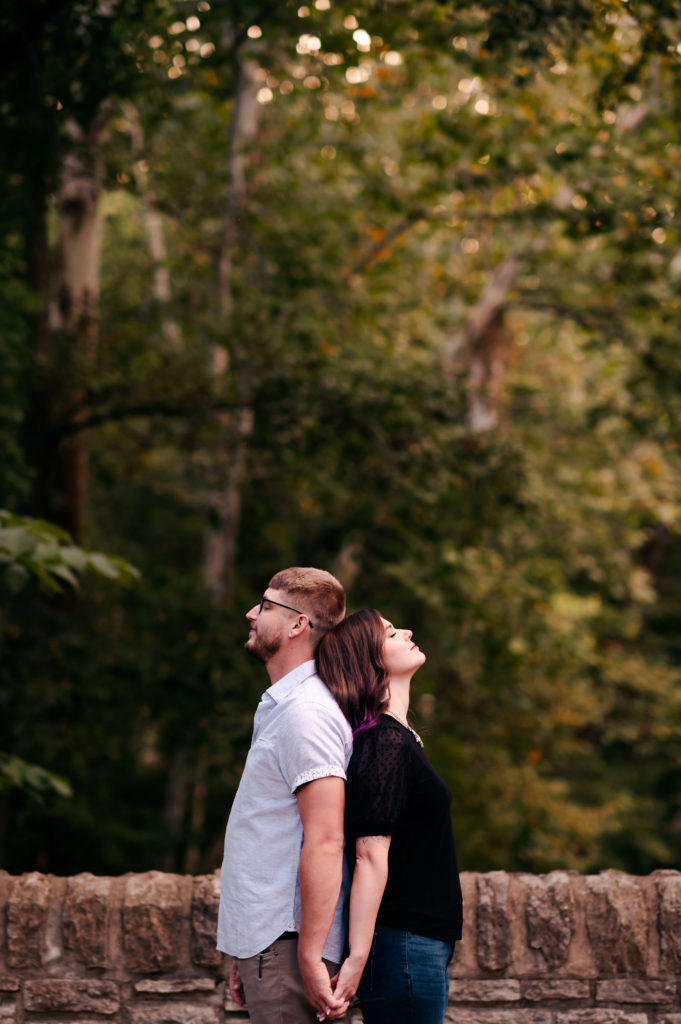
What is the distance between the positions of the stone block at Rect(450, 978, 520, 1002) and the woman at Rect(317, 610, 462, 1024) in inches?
35.7

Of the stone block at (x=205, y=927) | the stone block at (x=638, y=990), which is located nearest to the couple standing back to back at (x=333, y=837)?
the stone block at (x=205, y=927)

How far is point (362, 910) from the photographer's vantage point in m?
2.02

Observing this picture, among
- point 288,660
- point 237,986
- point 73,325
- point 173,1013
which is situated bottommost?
point 173,1013

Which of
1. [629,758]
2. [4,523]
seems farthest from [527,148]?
[629,758]

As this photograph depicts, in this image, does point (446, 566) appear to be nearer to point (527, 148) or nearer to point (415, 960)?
point (527, 148)

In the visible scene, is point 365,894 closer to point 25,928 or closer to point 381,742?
point 381,742

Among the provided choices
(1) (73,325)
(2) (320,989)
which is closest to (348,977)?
(2) (320,989)

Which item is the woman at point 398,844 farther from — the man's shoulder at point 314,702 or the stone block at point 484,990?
the stone block at point 484,990

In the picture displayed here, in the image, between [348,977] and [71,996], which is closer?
[348,977]

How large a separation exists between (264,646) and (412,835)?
0.56m

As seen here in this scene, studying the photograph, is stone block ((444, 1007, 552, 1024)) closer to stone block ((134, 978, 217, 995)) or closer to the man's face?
stone block ((134, 978, 217, 995))

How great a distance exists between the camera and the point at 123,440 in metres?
9.67

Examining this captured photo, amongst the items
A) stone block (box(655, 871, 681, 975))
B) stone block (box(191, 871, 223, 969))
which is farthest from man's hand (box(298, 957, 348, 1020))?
stone block (box(655, 871, 681, 975))

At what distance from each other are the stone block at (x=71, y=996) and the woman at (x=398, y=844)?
1.11 m
